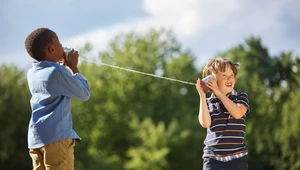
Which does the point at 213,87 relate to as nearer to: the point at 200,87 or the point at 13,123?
the point at 200,87

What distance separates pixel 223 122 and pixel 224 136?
101mm

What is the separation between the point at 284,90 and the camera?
32.4 meters

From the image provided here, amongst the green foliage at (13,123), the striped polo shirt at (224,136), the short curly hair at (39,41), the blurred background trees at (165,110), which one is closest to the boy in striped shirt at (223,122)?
the striped polo shirt at (224,136)

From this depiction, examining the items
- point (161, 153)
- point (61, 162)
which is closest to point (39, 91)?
point (61, 162)

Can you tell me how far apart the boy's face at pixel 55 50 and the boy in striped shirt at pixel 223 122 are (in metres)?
0.96

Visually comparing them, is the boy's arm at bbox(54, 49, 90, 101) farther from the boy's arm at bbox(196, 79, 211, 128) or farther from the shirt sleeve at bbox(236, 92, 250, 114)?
the shirt sleeve at bbox(236, 92, 250, 114)

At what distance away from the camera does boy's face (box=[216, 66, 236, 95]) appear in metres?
4.42

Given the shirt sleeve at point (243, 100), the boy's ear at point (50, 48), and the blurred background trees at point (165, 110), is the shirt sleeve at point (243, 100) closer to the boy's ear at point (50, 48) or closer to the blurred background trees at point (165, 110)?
the boy's ear at point (50, 48)

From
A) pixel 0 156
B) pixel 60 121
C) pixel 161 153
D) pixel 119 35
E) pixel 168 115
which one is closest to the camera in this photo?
pixel 60 121

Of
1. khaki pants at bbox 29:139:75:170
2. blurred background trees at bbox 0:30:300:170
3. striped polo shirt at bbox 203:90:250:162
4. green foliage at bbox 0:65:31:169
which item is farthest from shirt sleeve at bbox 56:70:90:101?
blurred background trees at bbox 0:30:300:170

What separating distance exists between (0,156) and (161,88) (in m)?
11.9

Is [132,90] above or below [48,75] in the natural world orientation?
above

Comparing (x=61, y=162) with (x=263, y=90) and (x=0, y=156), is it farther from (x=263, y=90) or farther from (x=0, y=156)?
(x=263, y=90)

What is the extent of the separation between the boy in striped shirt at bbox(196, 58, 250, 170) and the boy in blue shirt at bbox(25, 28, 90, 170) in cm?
85
